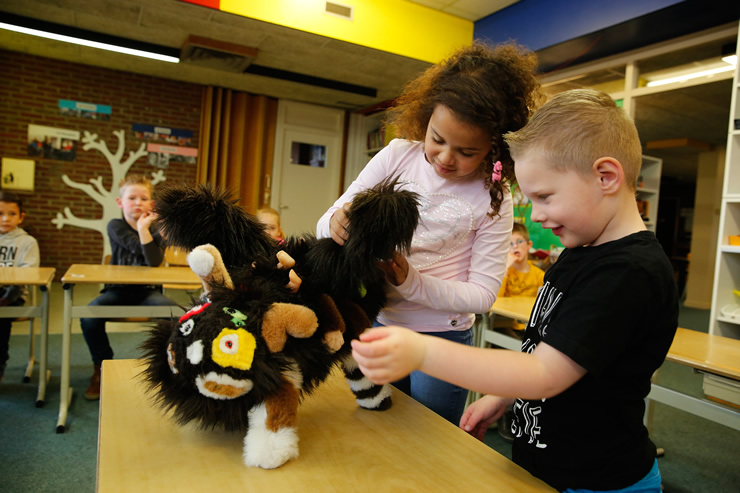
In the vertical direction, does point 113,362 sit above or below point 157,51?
below

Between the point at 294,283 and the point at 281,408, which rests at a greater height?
the point at 294,283

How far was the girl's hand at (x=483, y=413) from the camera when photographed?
916 mm

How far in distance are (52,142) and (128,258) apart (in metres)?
3.89

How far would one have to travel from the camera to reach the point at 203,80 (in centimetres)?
633

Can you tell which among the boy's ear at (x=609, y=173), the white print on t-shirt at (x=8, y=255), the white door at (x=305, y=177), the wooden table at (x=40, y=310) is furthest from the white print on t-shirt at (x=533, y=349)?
the white door at (x=305, y=177)

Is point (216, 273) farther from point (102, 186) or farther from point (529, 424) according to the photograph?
point (102, 186)

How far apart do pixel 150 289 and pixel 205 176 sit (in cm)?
397

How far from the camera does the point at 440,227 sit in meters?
1.09

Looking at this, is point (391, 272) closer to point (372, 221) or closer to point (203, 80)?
point (372, 221)

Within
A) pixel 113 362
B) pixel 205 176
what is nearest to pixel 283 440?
pixel 113 362

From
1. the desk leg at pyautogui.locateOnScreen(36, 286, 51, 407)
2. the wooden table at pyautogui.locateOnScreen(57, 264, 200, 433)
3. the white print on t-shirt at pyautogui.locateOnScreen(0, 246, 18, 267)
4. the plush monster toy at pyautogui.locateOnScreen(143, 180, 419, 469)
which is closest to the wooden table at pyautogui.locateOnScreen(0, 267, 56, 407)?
the desk leg at pyautogui.locateOnScreen(36, 286, 51, 407)

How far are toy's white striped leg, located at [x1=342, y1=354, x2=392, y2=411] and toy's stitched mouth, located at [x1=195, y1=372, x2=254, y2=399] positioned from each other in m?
0.24

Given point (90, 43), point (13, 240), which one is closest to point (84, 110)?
point (90, 43)

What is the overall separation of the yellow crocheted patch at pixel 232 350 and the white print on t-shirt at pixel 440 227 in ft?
1.60
